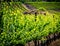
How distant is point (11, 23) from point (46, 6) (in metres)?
8.70

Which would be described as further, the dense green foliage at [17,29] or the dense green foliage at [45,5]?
the dense green foliage at [45,5]

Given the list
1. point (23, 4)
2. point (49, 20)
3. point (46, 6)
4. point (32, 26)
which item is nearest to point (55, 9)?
point (46, 6)

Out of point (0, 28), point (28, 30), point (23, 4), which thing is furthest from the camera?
point (23, 4)

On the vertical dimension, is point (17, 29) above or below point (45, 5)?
above

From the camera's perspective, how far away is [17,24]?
10.0m

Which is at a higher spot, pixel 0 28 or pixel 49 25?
pixel 0 28

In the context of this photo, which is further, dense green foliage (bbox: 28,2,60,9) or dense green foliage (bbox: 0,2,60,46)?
dense green foliage (bbox: 28,2,60,9)

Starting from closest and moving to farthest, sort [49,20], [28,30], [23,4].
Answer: [28,30], [49,20], [23,4]

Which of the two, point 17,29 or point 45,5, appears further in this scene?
point 45,5

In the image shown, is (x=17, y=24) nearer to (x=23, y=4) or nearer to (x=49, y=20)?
(x=49, y=20)

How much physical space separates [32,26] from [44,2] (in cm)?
817

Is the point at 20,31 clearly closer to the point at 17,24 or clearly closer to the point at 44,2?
the point at 17,24

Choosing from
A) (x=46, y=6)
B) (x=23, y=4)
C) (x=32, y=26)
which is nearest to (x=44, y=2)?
(x=46, y=6)

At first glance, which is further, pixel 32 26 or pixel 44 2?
pixel 44 2
